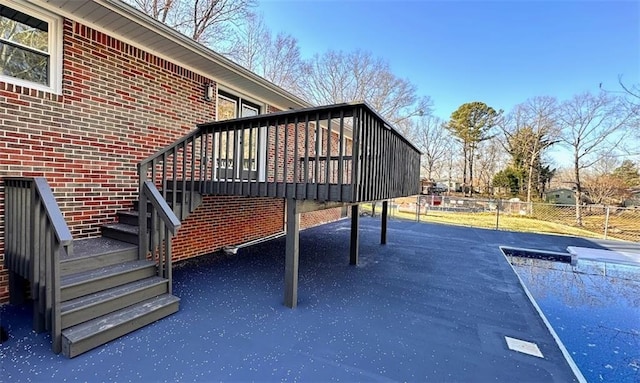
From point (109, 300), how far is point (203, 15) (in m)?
13.8

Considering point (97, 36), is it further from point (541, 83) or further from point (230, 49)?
point (541, 83)

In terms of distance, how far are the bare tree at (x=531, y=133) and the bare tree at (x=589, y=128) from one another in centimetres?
96

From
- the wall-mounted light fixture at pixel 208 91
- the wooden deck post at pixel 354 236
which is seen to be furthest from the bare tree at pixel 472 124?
the wall-mounted light fixture at pixel 208 91

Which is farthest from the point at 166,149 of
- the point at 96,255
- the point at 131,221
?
the point at 96,255

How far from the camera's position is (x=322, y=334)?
303 cm

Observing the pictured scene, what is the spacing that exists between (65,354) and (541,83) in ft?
89.3

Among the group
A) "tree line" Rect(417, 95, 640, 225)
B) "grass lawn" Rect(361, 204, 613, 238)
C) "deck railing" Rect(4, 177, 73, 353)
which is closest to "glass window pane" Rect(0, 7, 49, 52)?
"deck railing" Rect(4, 177, 73, 353)

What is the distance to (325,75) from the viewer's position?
2097cm

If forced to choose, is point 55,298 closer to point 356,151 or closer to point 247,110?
point 356,151

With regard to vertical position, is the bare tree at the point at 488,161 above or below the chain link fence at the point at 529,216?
above

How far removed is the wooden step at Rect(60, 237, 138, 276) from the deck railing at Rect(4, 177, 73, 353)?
0.27 m

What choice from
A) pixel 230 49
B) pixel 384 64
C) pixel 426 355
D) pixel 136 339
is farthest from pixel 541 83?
pixel 136 339

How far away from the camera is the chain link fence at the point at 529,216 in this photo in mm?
13008

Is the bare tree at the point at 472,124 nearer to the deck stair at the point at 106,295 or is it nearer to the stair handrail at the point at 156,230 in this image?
the stair handrail at the point at 156,230
